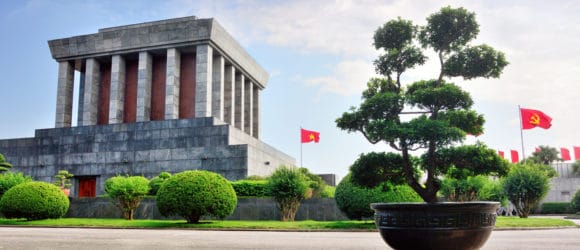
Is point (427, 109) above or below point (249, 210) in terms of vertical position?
above

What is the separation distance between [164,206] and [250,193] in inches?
186

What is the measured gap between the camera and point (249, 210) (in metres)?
21.4

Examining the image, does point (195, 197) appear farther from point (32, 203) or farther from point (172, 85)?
point (172, 85)

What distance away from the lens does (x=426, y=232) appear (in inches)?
176

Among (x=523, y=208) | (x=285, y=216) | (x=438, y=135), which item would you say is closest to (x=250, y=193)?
(x=285, y=216)

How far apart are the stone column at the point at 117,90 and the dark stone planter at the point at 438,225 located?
100 ft

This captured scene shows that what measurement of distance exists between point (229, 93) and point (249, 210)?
1638cm

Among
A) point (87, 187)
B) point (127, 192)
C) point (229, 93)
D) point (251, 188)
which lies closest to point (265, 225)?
point (251, 188)

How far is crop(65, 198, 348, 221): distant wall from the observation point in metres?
20.8

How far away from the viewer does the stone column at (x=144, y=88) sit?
107 ft

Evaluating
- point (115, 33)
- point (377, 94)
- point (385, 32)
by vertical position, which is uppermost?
point (115, 33)

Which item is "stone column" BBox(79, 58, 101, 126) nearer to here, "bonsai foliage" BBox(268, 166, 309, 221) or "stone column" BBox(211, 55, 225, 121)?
"stone column" BBox(211, 55, 225, 121)

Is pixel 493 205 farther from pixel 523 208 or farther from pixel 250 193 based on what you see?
pixel 523 208

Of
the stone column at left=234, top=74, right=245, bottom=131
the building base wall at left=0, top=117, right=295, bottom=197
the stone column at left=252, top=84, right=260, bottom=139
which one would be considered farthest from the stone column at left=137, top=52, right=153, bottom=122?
the stone column at left=252, top=84, right=260, bottom=139
